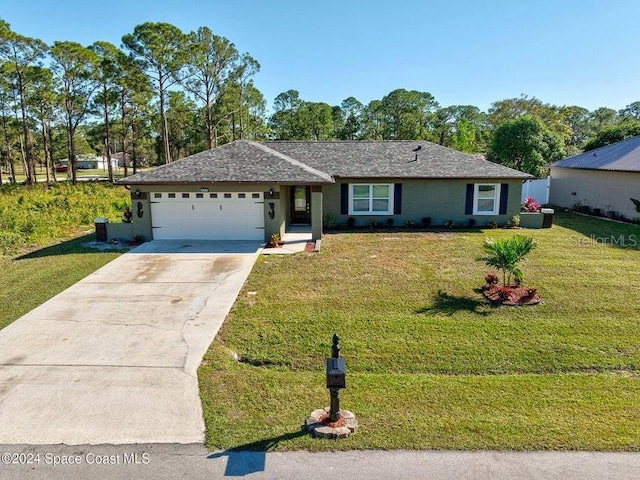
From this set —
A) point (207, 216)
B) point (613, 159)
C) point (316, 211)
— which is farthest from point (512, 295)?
point (613, 159)

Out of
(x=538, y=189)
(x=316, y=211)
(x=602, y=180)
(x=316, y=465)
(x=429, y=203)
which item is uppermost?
(x=602, y=180)

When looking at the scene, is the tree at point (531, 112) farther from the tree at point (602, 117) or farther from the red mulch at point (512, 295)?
the red mulch at point (512, 295)

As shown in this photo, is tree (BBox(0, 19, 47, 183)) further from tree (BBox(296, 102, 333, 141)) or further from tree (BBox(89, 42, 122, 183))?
tree (BBox(296, 102, 333, 141))

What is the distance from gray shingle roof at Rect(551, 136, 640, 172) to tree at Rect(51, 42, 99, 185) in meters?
36.6

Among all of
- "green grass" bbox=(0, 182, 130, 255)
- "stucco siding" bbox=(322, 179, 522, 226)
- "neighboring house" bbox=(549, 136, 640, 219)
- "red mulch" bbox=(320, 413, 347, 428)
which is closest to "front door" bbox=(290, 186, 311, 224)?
"stucco siding" bbox=(322, 179, 522, 226)

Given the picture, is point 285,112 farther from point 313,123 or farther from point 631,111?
point 631,111

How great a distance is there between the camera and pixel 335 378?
514 centimetres

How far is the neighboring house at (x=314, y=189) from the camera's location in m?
15.4

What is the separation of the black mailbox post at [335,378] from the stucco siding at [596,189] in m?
19.5

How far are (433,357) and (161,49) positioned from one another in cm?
3562

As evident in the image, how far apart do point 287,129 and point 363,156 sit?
3171 centimetres

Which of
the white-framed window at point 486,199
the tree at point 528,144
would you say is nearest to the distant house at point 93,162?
the tree at point 528,144

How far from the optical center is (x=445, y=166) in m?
18.9

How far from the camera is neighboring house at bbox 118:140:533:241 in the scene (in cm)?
1545
